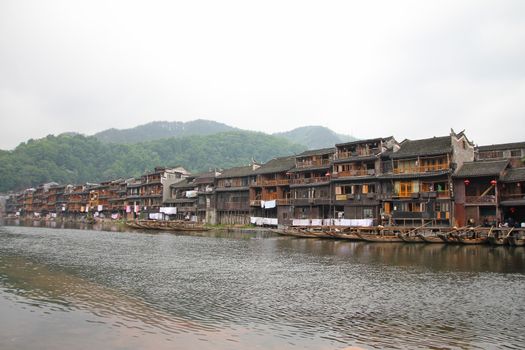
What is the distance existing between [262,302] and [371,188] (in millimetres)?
43633

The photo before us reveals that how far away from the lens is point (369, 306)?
20.1 meters

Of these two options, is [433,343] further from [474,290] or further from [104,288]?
[104,288]

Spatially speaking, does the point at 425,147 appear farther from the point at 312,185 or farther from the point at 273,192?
the point at 273,192

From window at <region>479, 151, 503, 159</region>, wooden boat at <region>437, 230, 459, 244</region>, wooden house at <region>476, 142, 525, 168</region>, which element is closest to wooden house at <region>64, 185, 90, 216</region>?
window at <region>479, 151, 503, 159</region>

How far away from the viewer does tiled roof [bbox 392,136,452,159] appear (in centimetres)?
5447

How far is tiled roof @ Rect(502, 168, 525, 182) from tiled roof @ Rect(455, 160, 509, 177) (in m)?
1.12

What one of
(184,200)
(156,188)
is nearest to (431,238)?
(184,200)

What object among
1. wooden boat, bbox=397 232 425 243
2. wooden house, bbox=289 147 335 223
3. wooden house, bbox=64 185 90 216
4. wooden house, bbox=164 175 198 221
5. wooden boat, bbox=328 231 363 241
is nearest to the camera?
wooden boat, bbox=397 232 425 243

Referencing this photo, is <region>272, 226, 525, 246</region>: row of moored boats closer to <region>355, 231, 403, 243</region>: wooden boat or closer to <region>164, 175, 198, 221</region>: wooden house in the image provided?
<region>355, 231, 403, 243</region>: wooden boat

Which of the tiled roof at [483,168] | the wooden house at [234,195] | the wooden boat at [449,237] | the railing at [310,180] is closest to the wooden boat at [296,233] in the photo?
the railing at [310,180]

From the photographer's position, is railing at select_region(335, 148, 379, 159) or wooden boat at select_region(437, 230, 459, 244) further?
railing at select_region(335, 148, 379, 159)

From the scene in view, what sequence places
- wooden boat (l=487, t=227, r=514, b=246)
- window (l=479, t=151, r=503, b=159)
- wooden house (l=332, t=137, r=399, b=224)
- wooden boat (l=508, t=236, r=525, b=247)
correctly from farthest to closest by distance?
1. wooden house (l=332, t=137, r=399, b=224)
2. window (l=479, t=151, r=503, b=159)
3. wooden boat (l=487, t=227, r=514, b=246)
4. wooden boat (l=508, t=236, r=525, b=247)

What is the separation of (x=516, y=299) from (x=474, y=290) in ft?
7.78

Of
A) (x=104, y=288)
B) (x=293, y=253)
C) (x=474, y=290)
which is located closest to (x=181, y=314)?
(x=104, y=288)
